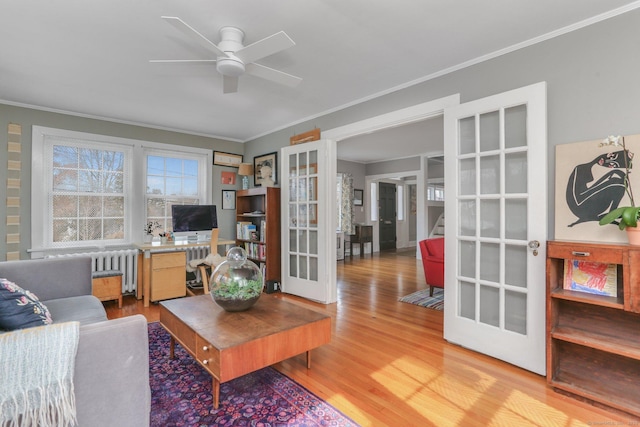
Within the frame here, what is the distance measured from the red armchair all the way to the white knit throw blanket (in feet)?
12.1

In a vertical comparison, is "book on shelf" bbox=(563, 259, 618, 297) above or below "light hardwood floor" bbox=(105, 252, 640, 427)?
above

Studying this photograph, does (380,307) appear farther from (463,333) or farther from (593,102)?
(593,102)

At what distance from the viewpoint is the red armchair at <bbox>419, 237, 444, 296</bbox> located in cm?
394

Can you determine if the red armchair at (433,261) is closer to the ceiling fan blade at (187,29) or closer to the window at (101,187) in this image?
the ceiling fan blade at (187,29)

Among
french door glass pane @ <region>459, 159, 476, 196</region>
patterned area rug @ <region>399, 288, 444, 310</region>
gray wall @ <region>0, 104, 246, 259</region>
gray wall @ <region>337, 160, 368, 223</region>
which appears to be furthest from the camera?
gray wall @ <region>337, 160, 368, 223</region>

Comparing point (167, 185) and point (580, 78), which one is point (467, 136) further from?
point (167, 185)

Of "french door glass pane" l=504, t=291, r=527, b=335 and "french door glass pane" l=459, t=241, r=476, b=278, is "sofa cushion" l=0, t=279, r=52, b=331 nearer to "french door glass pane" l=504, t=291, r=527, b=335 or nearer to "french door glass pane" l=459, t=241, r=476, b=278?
"french door glass pane" l=459, t=241, r=476, b=278

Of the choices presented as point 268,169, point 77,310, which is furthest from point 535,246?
point 268,169

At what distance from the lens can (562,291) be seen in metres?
2.06

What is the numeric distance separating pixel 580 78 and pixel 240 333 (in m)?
2.82

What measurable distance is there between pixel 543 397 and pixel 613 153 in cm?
159

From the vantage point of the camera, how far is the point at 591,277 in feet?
6.64

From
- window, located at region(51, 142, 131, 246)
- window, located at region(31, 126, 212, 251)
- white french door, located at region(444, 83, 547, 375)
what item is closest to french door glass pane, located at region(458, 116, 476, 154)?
white french door, located at region(444, 83, 547, 375)

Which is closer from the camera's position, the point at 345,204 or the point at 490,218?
the point at 490,218
